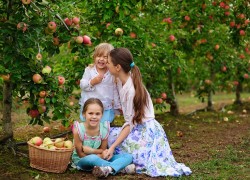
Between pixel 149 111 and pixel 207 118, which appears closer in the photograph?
pixel 149 111

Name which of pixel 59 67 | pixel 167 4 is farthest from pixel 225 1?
pixel 59 67

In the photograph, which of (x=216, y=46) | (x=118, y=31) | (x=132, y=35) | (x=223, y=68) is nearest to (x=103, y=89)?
(x=118, y=31)

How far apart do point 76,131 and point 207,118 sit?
14.1 feet

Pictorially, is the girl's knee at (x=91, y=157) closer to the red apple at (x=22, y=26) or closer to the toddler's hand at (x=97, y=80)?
the toddler's hand at (x=97, y=80)

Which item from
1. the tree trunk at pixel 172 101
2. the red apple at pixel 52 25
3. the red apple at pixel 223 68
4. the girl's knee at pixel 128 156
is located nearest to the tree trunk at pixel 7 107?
the red apple at pixel 52 25

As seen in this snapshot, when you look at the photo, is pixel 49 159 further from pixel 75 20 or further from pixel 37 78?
pixel 75 20

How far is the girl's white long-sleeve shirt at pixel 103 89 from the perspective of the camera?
15.7 feet

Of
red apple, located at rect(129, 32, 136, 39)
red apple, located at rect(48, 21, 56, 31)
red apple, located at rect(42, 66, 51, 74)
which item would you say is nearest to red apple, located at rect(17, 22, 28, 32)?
red apple, located at rect(48, 21, 56, 31)

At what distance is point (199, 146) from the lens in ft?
18.7

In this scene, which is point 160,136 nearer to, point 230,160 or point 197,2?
point 230,160

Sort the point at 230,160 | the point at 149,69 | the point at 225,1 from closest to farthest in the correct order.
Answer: the point at 230,160 < the point at 149,69 < the point at 225,1

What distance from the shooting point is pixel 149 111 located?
4.54 m

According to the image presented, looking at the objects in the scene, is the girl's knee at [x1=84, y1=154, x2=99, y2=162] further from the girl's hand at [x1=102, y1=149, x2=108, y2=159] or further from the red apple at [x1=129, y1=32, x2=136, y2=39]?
the red apple at [x1=129, y1=32, x2=136, y2=39]

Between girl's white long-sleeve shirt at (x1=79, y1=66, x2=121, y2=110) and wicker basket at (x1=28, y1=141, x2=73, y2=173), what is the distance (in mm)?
818
